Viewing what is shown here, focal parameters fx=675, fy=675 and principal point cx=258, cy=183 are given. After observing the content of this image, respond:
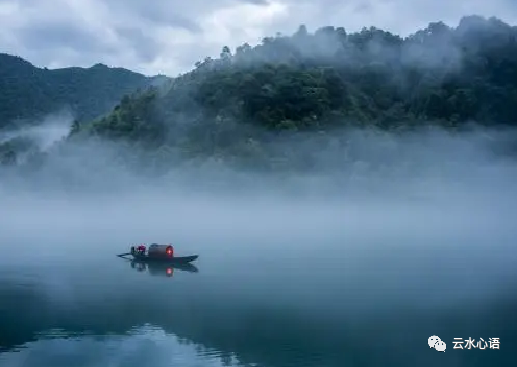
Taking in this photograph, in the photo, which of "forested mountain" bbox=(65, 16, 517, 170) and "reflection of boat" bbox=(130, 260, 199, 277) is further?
"forested mountain" bbox=(65, 16, 517, 170)

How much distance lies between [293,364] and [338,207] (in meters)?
29.4

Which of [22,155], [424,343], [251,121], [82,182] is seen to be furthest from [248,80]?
[424,343]

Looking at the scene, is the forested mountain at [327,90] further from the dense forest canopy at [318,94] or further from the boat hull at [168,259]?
the boat hull at [168,259]

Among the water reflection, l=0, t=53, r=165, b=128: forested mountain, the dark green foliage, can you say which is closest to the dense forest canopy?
the dark green foliage

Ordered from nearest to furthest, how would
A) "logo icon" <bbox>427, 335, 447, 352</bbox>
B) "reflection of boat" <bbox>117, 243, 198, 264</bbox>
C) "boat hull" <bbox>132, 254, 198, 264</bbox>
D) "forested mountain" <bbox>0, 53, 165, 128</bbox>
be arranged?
"logo icon" <bbox>427, 335, 447, 352</bbox>, "boat hull" <bbox>132, 254, 198, 264</bbox>, "reflection of boat" <bbox>117, 243, 198, 264</bbox>, "forested mountain" <bbox>0, 53, 165, 128</bbox>

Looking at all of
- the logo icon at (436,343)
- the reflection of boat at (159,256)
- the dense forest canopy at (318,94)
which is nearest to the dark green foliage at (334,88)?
the dense forest canopy at (318,94)

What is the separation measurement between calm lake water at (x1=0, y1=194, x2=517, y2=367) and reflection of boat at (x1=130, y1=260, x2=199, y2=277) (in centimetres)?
16

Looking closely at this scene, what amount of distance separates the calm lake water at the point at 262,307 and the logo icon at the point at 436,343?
0.35ft

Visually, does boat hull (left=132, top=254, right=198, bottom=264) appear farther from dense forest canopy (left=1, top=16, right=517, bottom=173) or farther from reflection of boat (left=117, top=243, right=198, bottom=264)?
dense forest canopy (left=1, top=16, right=517, bottom=173)

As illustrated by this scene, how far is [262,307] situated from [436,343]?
3643 millimetres

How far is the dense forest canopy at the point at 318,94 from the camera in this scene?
36750mm

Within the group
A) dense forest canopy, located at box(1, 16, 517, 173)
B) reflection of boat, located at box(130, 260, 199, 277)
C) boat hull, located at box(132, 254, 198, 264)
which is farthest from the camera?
dense forest canopy, located at box(1, 16, 517, 173)

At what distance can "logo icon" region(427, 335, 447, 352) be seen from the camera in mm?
10609

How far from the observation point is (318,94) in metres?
38.3
